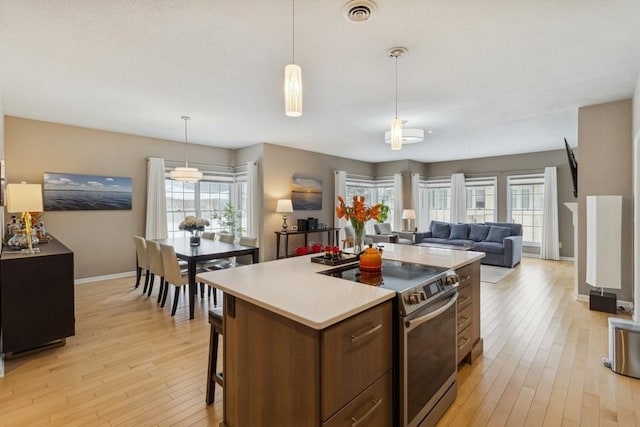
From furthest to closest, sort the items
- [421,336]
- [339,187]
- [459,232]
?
[339,187], [459,232], [421,336]

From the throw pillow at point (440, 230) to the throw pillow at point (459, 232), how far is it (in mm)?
125

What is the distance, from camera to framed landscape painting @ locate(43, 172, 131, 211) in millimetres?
4688

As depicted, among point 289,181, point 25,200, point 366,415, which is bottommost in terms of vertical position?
point 366,415

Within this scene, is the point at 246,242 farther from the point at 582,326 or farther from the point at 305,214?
the point at 582,326

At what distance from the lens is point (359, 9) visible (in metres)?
1.97

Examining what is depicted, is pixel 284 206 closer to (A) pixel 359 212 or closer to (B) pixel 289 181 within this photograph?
(B) pixel 289 181

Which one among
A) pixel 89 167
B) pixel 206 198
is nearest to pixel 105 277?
pixel 89 167

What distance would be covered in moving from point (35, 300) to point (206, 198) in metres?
4.03

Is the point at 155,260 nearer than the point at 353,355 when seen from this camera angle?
No

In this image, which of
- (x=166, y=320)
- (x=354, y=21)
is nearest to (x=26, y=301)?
(x=166, y=320)

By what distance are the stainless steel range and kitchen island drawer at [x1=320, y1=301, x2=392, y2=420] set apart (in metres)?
0.10

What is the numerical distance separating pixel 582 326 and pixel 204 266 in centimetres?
456

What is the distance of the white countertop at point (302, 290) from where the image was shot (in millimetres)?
1267

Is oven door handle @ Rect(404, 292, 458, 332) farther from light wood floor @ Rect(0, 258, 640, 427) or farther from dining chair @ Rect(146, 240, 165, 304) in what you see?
dining chair @ Rect(146, 240, 165, 304)
